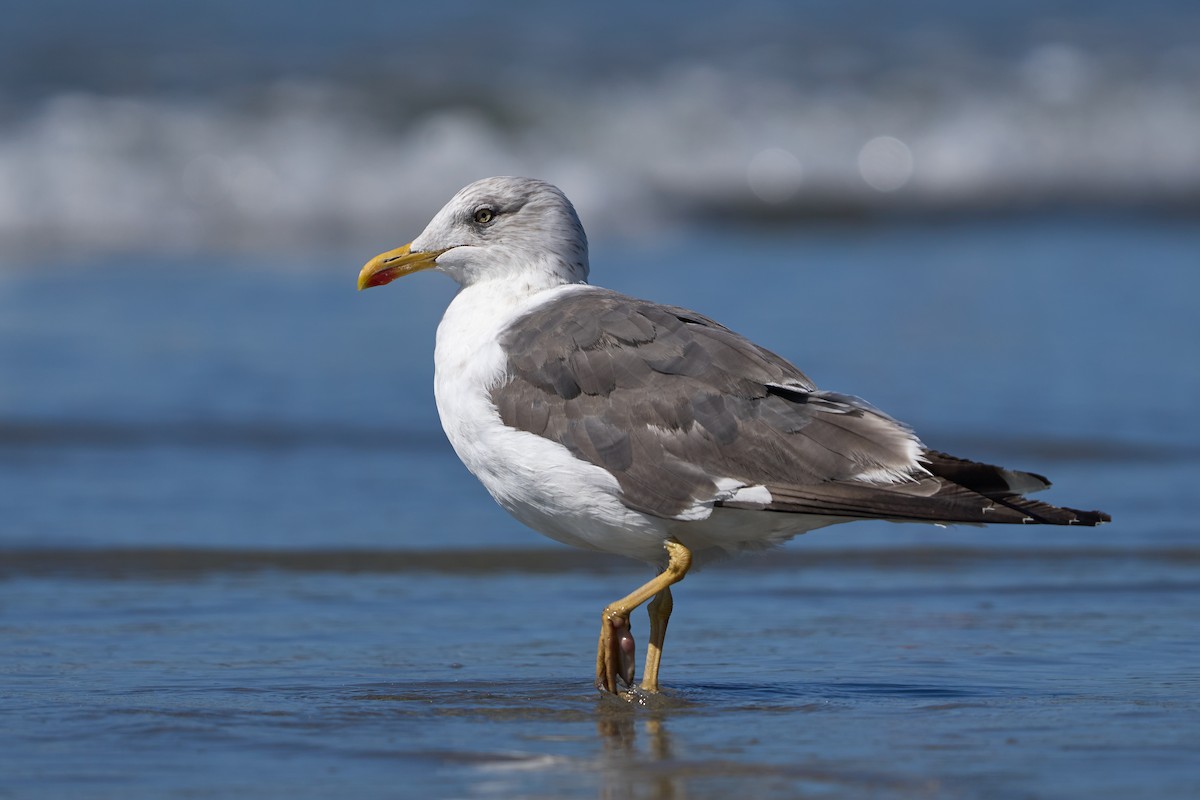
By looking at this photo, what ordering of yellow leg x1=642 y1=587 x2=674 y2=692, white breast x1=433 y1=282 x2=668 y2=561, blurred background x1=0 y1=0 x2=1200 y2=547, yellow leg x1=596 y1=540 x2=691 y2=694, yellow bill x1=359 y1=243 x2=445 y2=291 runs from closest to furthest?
white breast x1=433 y1=282 x2=668 y2=561 < yellow leg x1=596 y1=540 x2=691 y2=694 < yellow leg x1=642 y1=587 x2=674 y2=692 < yellow bill x1=359 y1=243 x2=445 y2=291 < blurred background x1=0 y1=0 x2=1200 y2=547

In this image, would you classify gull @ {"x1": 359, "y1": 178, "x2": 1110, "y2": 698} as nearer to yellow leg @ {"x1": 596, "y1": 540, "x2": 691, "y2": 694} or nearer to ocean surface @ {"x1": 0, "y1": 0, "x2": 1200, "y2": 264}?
yellow leg @ {"x1": 596, "y1": 540, "x2": 691, "y2": 694}

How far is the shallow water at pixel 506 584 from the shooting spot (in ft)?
12.9

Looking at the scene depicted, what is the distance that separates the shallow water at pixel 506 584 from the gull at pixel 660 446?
1.41 feet

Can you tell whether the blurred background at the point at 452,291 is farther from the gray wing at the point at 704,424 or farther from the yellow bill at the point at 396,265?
the yellow bill at the point at 396,265

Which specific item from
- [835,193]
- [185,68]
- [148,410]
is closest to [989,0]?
[835,193]

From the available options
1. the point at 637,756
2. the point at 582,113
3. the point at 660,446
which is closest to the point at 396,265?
the point at 660,446

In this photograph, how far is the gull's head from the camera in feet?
16.7

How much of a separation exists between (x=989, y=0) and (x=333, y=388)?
13.4m

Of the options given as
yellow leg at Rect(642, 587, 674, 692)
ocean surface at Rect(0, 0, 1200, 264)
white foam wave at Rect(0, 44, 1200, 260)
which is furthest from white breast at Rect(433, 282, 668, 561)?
white foam wave at Rect(0, 44, 1200, 260)

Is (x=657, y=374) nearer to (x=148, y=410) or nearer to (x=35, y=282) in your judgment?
(x=148, y=410)

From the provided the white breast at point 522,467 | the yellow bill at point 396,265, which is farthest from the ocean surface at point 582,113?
the white breast at point 522,467

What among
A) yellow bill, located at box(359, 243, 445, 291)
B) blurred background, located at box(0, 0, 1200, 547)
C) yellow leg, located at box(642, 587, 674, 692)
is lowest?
yellow leg, located at box(642, 587, 674, 692)

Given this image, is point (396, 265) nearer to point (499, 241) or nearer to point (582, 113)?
point (499, 241)

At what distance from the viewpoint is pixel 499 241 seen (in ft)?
16.8
